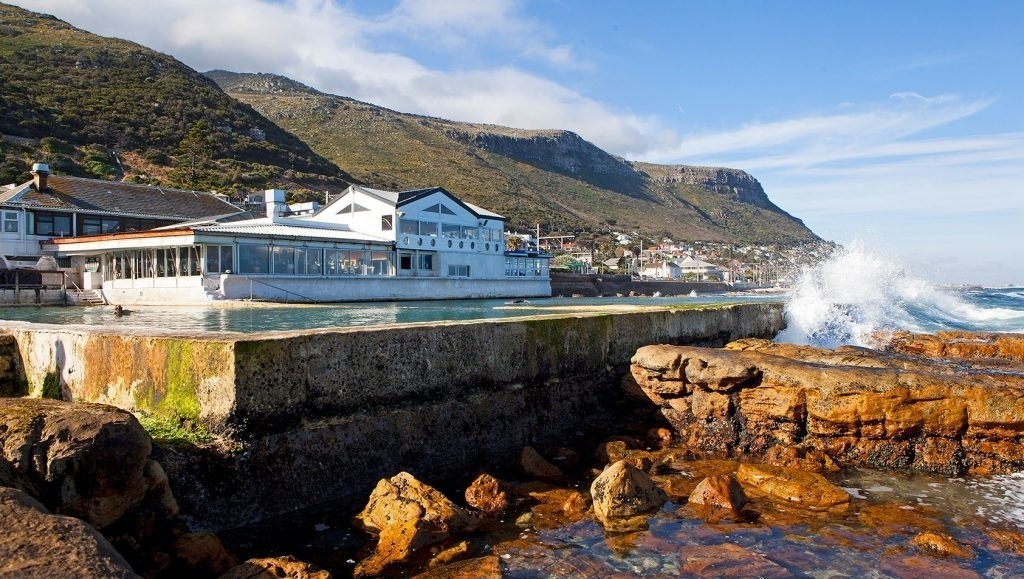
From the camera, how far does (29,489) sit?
14.7 feet

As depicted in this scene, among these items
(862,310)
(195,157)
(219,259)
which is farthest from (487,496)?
(195,157)

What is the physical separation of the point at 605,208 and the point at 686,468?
139433mm

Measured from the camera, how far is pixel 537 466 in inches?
309

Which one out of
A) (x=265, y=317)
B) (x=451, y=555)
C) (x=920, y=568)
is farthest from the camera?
(x=265, y=317)

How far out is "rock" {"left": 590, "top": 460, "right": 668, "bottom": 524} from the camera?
656 centimetres

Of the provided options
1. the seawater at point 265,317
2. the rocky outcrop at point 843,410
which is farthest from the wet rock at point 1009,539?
the seawater at point 265,317

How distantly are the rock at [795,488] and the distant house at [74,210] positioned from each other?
119ft

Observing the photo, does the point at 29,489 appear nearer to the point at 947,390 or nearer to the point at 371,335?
the point at 371,335

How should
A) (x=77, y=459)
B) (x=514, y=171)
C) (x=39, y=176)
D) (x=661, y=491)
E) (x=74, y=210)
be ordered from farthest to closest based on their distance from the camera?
(x=514, y=171), (x=74, y=210), (x=39, y=176), (x=661, y=491), (x=77, y=459)

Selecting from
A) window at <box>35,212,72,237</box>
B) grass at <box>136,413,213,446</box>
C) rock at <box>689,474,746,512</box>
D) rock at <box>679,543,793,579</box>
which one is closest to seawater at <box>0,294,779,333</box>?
grass at <box>136,413,213,446</box>

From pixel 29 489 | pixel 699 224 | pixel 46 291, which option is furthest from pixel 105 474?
pixel 699 224

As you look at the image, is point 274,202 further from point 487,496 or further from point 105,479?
point 105,479

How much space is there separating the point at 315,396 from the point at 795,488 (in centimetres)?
511

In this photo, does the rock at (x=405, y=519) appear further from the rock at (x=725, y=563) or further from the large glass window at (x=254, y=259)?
the large glass window at (x=254, y=259)
